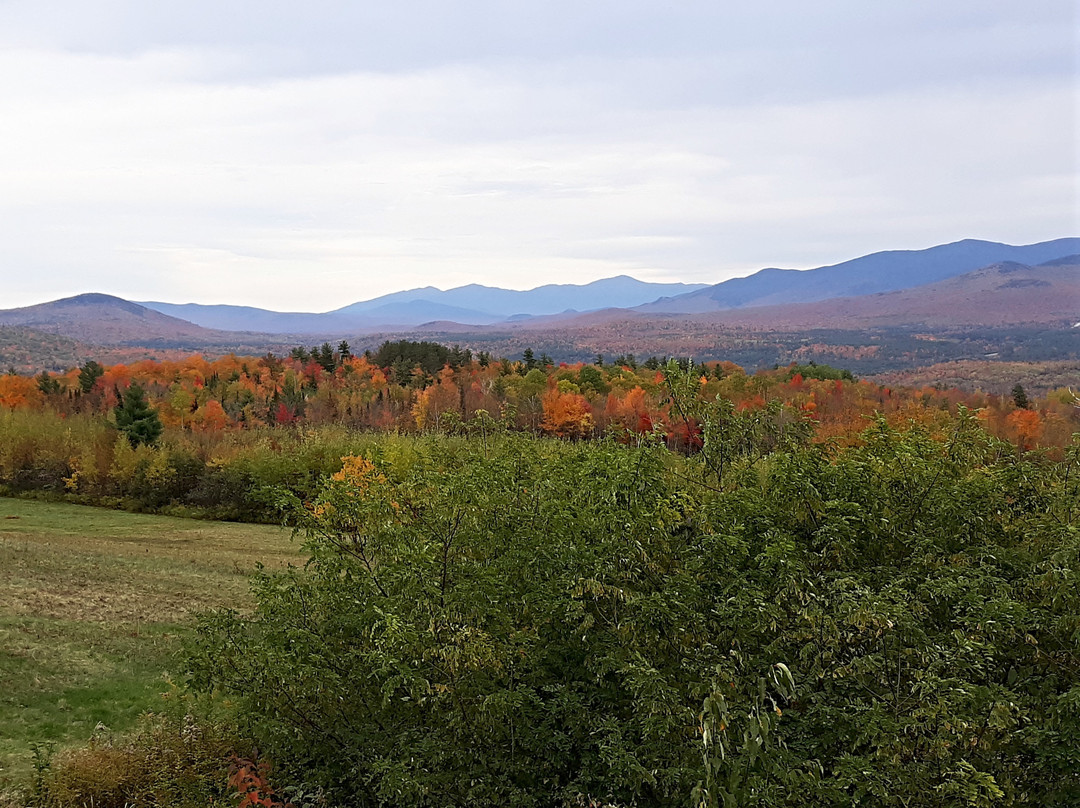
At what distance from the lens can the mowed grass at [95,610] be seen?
18672 millimetres

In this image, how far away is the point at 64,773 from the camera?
13914 millimetres

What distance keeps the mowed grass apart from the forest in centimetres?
251

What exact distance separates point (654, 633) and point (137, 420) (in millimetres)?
65830

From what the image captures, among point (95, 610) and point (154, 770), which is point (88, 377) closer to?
point (95, 610)

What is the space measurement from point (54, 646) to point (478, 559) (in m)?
16.5

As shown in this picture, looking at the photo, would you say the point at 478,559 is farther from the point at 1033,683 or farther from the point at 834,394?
the point at 834,394

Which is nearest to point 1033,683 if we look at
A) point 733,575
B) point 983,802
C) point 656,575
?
point 983,802

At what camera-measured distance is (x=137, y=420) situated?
2598 inches

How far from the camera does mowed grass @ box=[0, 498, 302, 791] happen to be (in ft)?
61.3

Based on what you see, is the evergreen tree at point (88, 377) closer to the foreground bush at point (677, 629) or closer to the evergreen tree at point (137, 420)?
the evergreen tree at point (137, 420)

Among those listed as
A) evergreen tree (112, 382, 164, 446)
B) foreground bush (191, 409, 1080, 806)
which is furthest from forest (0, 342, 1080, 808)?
evergreen tree (112, 382, 164, 446)

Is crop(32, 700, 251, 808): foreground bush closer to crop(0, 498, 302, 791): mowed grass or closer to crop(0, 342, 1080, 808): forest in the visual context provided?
crop(0, 342, 1080, 808): forest

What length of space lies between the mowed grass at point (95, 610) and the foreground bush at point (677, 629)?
3.29 meters

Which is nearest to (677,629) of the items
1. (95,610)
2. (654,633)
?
(654,633)
